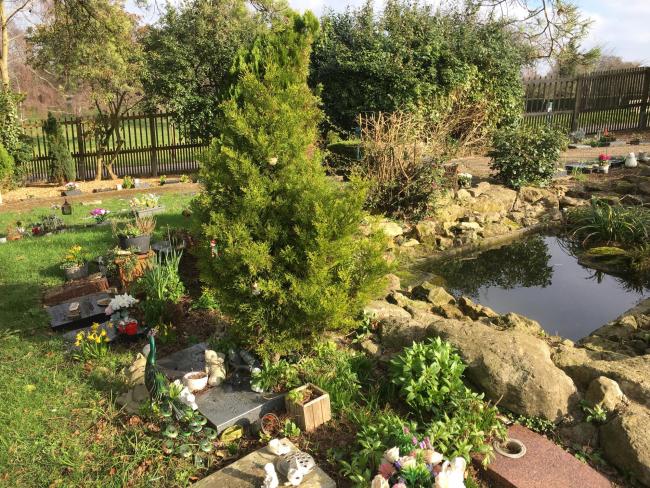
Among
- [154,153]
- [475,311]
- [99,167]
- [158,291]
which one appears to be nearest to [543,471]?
[475,311]

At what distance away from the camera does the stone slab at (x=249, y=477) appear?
2.78 meters

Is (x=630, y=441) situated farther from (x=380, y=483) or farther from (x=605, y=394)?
(x=380, y=483)

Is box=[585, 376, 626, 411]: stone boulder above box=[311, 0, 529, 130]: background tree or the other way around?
the other way around

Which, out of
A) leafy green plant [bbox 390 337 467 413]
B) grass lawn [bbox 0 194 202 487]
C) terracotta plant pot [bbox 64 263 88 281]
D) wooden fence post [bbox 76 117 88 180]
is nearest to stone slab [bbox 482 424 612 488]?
leafy green plant [bbox 390 337 467 413]

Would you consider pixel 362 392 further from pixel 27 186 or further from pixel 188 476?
pixel 27 186

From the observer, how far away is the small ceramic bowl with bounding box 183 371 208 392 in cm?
354

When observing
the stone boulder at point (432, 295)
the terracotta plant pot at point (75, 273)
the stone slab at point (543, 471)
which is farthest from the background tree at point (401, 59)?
the stone slab at point (543, 471)

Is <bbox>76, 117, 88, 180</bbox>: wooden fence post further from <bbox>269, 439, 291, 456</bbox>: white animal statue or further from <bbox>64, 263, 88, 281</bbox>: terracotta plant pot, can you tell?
<bbox>269, 439, 291, 456</bbox>: white animal statue

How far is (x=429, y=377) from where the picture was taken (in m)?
3.27

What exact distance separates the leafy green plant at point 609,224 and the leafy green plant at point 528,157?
1470 mm

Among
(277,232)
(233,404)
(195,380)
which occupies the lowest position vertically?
(233,404)

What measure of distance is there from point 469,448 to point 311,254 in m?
1.48

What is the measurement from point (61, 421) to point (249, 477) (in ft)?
4.94

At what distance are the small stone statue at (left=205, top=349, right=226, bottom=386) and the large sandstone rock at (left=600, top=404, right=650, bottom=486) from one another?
2535mm
